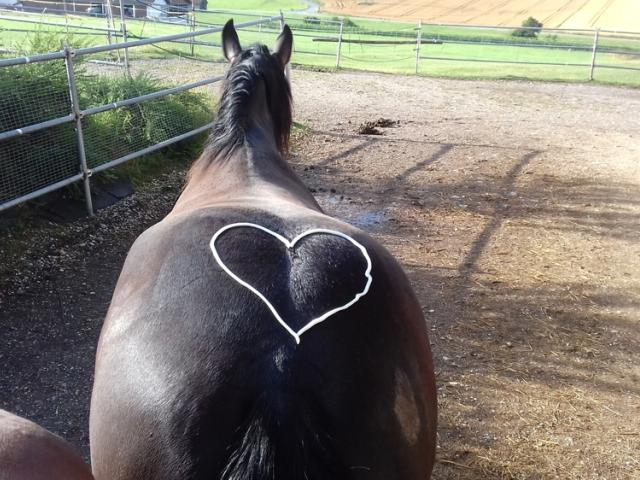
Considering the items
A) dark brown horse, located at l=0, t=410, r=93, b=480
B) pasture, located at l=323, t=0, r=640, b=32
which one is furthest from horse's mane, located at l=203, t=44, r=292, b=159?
pasture, located at l=323, t=0, r=640, b=32

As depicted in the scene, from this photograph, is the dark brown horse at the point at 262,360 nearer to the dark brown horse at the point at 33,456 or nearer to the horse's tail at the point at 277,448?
the horse's tail at the point at 277,448

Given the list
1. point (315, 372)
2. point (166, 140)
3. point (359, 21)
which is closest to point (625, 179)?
point (166, 140)

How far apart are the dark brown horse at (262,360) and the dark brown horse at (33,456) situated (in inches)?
4.9

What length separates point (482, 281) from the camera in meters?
4.90

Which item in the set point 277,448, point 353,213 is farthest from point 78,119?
point 277,448

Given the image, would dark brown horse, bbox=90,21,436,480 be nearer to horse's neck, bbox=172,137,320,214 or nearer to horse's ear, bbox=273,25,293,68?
horse's neck, bbox=172,137,320,214

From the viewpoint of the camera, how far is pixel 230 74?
3234 millimetres

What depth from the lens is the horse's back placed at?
1.42m

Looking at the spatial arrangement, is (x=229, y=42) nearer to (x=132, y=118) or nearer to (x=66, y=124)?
(x=66, y=124)

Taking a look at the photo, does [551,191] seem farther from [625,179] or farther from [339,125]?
[339,125]

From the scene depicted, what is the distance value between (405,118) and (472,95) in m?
3.23

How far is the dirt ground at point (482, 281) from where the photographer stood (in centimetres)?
327

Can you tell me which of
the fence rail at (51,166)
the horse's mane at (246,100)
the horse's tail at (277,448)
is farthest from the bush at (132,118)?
the horse's tail at (277,448)

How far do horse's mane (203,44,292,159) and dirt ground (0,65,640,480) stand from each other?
1.65 metres
